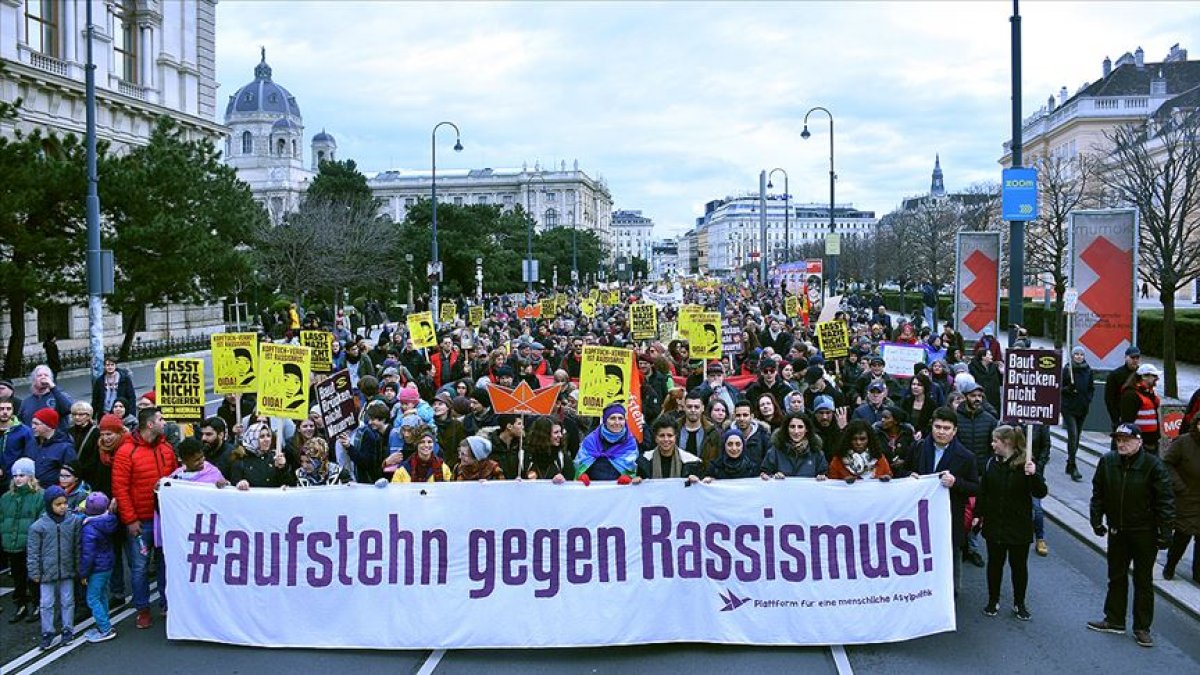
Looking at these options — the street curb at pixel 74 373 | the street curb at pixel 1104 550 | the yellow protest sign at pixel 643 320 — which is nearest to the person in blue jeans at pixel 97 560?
the street curb at pixel 1104 550

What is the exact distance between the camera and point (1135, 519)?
7.13 meters

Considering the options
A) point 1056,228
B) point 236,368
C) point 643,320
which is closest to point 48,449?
point 236,368

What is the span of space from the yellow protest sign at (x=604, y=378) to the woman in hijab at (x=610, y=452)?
3002 mm

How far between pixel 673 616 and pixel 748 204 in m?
189

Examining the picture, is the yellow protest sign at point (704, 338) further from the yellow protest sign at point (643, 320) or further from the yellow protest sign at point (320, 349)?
the yellow protest sign at point (320, 349)

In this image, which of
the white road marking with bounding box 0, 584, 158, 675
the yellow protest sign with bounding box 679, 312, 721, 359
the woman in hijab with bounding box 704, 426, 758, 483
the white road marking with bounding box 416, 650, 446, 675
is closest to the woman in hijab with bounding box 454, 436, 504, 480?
the white road marking with bounding box 416, 650, 446, 675

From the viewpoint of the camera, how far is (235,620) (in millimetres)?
7121

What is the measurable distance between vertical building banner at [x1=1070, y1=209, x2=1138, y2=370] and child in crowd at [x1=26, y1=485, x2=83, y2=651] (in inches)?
506

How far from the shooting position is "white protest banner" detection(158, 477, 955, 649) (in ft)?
22.8

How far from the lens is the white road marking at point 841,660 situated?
21.4 feet

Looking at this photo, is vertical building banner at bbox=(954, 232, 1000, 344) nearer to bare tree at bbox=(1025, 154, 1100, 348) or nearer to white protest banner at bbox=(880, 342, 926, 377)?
white protest banner at bbox=(880, 342, 926, 377)

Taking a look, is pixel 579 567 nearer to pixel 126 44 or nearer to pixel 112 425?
pixel 112 425

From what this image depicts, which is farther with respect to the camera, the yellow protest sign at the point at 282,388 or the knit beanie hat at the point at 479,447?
the yellow protest sign at the point at 282,388

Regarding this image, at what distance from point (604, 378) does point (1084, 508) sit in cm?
537
